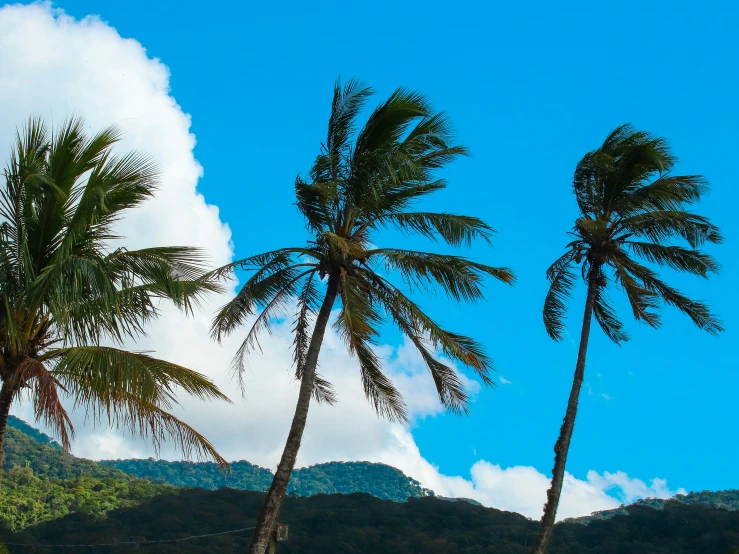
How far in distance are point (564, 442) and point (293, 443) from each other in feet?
18.9

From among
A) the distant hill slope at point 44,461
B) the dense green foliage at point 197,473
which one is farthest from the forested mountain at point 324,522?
the dense green foliage at point 197,473

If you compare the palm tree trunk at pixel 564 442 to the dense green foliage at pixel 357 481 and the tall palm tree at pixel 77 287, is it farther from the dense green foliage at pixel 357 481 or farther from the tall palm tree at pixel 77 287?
the dense green foliage at pixel 357 481

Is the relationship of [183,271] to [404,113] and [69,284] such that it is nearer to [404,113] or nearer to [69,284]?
[69,284]

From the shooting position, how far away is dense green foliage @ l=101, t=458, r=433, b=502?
12269 cm

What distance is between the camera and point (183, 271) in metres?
10.3

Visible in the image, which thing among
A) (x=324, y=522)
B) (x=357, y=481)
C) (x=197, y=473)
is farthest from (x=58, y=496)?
(x=357, y=481)

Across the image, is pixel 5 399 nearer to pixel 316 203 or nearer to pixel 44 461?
pixel 316 203

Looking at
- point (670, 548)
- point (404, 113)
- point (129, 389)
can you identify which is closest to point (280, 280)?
point (404, 113)

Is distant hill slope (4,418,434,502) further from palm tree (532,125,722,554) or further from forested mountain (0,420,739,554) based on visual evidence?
palm tree (532,125,722,554)

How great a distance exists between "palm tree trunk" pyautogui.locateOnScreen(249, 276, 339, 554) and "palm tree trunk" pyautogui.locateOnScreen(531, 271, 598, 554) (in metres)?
5.15

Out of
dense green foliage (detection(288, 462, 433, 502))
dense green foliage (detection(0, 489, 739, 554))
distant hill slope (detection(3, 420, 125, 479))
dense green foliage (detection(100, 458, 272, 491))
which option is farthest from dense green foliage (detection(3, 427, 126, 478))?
dense green foliage (detection(288, 462, 433, 502))

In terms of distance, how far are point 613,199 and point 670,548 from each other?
4178cm

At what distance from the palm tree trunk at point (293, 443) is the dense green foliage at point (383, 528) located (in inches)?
1584

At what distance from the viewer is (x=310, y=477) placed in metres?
131
